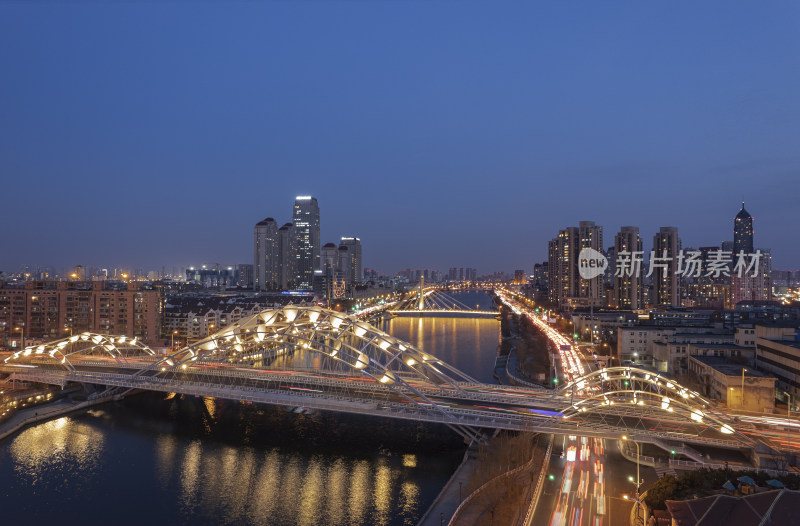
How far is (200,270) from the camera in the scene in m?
118

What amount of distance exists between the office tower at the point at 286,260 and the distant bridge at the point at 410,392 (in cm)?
6051

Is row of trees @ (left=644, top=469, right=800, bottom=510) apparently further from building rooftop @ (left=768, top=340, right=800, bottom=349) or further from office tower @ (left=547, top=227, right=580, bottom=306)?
office tower @ (left=547, top=227, right=580, bottom=306)

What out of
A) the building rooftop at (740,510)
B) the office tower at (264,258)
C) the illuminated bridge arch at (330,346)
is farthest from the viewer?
the office tower at (264,258)

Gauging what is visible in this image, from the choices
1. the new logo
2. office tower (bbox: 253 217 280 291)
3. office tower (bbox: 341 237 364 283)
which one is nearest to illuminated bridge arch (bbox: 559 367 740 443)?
the new logo

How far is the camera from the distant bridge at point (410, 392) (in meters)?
12.2

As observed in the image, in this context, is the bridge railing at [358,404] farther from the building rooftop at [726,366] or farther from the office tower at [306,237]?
the office tower at [306,237]

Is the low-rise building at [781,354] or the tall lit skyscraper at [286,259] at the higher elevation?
the tall lit skyscraper at [286,259]

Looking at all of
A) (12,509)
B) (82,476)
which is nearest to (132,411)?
(82,476)

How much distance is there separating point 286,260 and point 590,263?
48852 mm

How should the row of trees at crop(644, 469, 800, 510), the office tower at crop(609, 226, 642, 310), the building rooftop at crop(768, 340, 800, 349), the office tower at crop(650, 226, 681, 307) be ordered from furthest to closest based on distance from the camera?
1. the office tower at crop(650, 226, 681, 307)
2. the office tower at crop(609, 226, 642, 310)
3. the building rooftop at crop(768, 340, 800, 349)
4. the row of trees at crop(644, 469, 800, 510)

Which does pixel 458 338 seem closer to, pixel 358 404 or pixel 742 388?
pixel 742 388

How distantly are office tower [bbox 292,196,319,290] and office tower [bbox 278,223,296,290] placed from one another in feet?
4.63

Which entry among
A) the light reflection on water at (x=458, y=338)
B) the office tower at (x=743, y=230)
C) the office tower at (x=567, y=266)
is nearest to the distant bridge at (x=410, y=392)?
the light reflection on water at (x=458, y=338)

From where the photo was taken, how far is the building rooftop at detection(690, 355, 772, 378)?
1616cm
